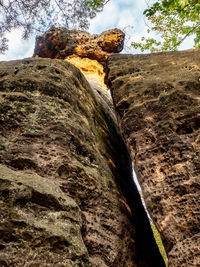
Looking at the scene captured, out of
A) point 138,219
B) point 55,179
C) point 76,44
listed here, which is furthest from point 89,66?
point 55,179

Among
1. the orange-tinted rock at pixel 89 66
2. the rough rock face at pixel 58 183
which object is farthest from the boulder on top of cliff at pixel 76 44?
the rough rock face at pixel 58 183

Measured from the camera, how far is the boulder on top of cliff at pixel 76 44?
36.8ft

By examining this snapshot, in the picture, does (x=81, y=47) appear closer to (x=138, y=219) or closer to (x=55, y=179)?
(x=138, y=219)

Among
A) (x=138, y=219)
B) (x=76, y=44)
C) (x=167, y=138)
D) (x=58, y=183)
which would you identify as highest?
(x=76, y=44)

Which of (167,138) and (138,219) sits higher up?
(167,138)

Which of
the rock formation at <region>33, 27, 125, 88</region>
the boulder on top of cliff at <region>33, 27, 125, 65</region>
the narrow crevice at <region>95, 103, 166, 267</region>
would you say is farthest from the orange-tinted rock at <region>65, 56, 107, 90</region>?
the narrow crevice at <region>95, 103, 166, 267</region>

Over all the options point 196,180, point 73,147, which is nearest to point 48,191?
point 73,147

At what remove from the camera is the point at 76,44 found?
449 inches

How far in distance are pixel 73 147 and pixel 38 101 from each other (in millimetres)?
820

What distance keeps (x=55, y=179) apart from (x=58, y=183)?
2.3 inches

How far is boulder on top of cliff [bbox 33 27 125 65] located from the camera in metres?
11.2

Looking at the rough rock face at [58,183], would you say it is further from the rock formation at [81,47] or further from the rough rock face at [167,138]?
the rock formation at [81,47]

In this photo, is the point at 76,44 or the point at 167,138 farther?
the point at 76,44

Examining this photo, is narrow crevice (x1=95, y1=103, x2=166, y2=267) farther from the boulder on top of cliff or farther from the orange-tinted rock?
the boulder on top of cliff
